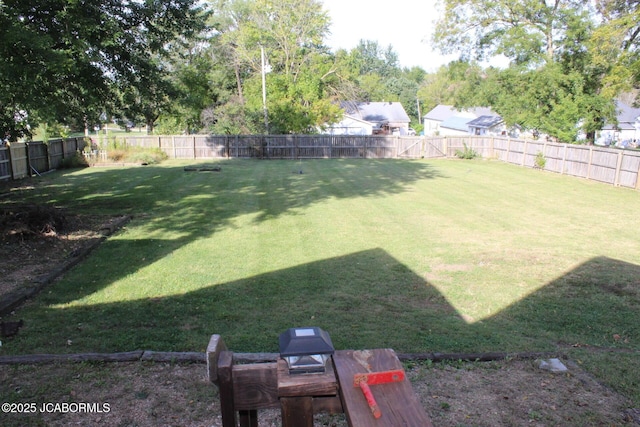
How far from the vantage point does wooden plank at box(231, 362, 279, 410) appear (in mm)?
1867

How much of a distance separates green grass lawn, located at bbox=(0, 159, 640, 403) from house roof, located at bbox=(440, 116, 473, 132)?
125 feet

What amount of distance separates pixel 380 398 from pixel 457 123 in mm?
54714

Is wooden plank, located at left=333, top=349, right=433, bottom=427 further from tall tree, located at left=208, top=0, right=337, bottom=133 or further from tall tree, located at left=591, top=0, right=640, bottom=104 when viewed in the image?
tall tree, located at left=208, top=0, right=337, bottom=133


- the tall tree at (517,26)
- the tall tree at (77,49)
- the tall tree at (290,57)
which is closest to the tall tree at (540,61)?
the tall tree at (517,26)

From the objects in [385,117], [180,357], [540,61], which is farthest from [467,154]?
[385,117]

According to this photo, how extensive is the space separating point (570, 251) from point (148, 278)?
7.26 metres

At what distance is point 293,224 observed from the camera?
10430 mm

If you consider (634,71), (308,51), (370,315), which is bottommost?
(370,315)

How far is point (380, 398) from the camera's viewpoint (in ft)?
5.85

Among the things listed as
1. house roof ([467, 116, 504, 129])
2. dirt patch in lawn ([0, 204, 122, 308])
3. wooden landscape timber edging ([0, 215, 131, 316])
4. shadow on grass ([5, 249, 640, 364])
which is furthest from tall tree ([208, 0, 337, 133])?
shadow on grass ([5, 249, 640, 364])

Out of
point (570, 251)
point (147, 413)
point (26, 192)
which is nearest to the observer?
point (147, 413)

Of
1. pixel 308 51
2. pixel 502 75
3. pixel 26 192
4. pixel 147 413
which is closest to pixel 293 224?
pixel 147 413

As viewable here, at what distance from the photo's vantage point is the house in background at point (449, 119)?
5169cm

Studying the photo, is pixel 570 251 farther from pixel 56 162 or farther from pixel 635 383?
pixel 56 162
